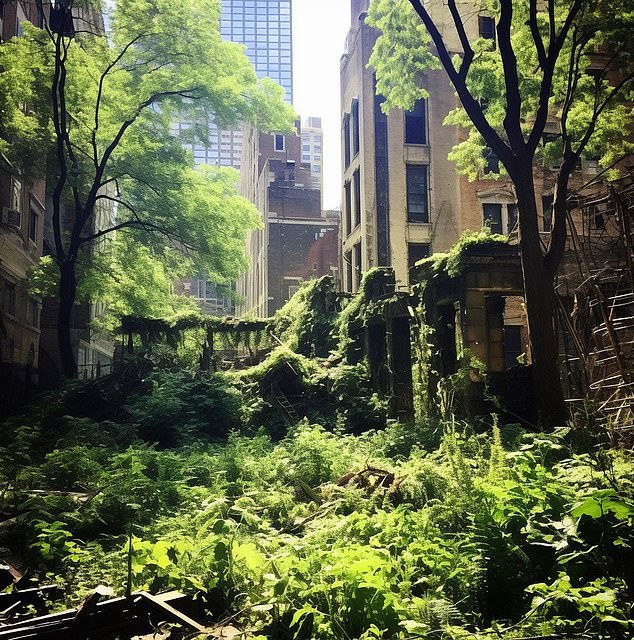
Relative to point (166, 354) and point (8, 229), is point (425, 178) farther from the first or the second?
point (8, 229)

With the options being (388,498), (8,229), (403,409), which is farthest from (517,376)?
(8,229)

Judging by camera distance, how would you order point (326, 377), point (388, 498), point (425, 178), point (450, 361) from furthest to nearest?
point (425, 178), point (326, 377), point (450, 361), point (388, 498)

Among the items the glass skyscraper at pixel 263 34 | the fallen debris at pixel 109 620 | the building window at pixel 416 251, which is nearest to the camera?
the fallen debris at pixel 109 620

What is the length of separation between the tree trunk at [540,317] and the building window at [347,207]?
65.6ft

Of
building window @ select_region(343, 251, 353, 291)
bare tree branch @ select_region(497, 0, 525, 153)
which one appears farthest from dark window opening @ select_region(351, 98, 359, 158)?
bare tree branch @ select_region(497, 0, 525, 153)

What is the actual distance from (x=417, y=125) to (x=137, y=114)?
1256 cm

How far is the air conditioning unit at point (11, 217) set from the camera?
21266 mm

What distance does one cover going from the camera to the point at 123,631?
4.88 metres

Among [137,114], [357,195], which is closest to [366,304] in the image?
[137,114]

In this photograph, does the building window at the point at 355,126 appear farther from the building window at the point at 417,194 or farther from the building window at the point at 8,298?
the building window at the point at 8,298

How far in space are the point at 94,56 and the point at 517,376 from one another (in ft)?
58.6

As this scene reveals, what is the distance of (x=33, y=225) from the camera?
26594 mm

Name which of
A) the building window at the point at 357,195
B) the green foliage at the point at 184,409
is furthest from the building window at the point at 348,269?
the green foliage at the point at 184,409

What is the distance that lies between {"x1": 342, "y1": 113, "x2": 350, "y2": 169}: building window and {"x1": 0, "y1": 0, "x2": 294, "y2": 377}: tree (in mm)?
7811
